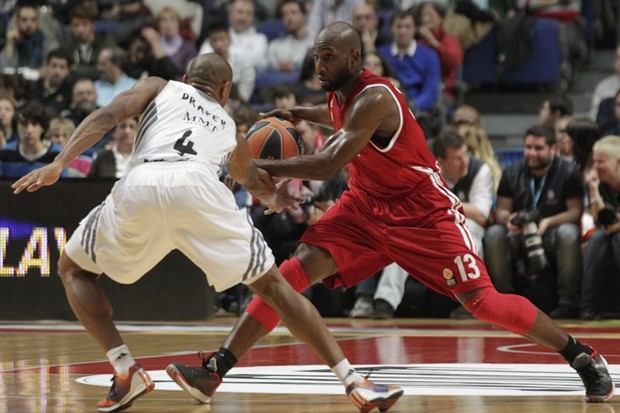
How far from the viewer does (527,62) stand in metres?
13.2

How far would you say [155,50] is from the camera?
13.5 metres

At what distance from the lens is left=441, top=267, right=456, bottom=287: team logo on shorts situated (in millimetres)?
5523

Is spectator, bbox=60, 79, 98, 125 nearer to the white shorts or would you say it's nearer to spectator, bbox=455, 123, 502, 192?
spectator, bbox=455, 123, 502, 192

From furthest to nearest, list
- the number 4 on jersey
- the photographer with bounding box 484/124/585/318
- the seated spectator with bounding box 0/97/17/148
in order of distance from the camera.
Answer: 1. the seated spectator with bounding box 0/97/17/148
2. the photographer with bounding box 484/124/585/318
3. the number 4 on jersey

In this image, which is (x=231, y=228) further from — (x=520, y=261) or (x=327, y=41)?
(x=520, y=261)

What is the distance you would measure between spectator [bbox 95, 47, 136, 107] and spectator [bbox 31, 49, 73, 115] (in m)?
0.32

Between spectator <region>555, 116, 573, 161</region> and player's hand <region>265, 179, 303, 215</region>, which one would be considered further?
spectator <region>555, 116, 573, 161</region>

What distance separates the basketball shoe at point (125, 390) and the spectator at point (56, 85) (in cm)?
794

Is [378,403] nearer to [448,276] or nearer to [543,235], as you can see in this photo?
[448,276]

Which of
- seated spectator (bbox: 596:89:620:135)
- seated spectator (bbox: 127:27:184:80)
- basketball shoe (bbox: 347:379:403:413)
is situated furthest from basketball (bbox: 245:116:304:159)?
seated spectator (bbox: 127:27:184:80)

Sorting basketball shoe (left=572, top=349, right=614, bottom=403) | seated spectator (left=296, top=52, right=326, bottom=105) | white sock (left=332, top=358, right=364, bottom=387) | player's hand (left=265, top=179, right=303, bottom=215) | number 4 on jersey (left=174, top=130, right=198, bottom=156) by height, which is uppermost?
number 4 on jersey (left=174, top=130, right=198, bottom=156)

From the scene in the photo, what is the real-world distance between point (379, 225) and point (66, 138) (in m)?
5.87

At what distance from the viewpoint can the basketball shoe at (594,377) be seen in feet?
17.7

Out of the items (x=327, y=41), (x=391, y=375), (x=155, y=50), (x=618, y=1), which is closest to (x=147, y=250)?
(x=327, y=41)
